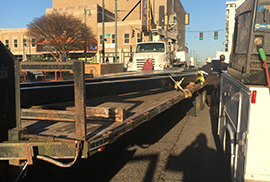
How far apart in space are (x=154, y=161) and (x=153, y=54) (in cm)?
1080

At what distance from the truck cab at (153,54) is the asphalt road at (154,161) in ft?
24.7

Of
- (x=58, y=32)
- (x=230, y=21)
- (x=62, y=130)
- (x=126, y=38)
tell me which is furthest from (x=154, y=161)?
(x=230, y=21)

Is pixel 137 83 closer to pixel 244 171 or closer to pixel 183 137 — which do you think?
pixel 183 137

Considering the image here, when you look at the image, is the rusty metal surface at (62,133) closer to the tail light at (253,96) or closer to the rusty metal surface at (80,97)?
the rusty metal surface at (80,97)

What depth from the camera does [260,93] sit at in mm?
2904

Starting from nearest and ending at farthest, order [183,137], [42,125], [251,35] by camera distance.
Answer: [42,125]
[251,35]
[183,137]

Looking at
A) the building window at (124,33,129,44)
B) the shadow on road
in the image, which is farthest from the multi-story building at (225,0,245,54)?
the shadow on road

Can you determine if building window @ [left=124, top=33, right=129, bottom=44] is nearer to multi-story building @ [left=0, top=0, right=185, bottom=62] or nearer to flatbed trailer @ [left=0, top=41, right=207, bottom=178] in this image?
multi-story building @ [left=0, top=0, right=185, bottom=62]

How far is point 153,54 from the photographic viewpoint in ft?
50.1

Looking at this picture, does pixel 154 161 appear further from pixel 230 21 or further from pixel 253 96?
pixel 230 21

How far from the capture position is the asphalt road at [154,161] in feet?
14.1

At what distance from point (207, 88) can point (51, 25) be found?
28.2 meters

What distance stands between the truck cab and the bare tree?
71.5 ft

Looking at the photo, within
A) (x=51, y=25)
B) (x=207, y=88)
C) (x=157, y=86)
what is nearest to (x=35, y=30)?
(x=51, y=25)
